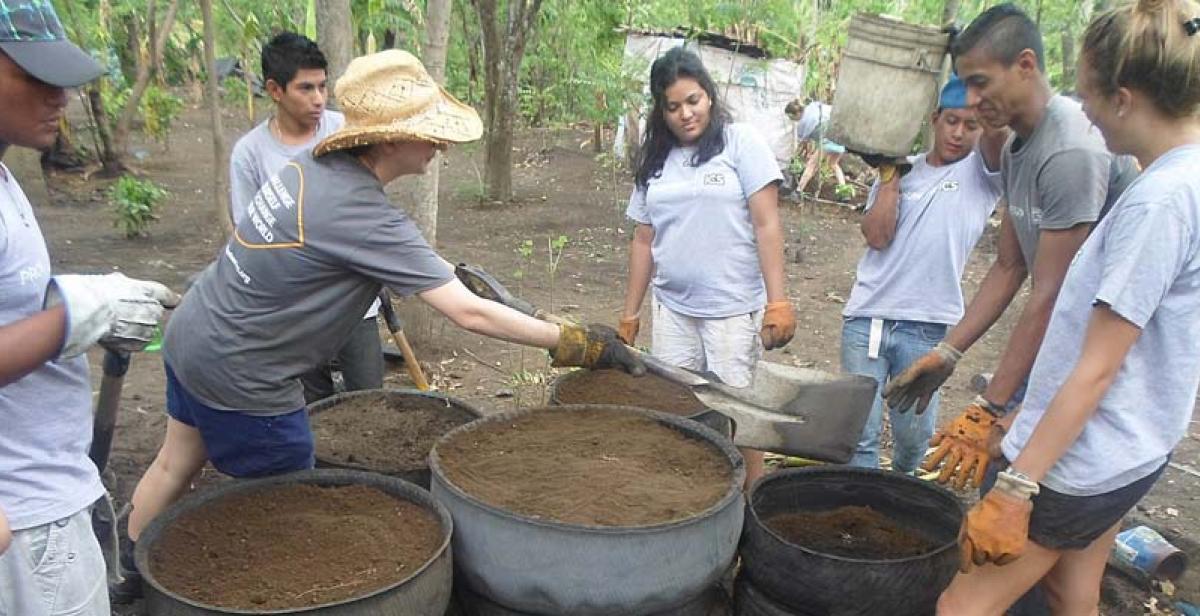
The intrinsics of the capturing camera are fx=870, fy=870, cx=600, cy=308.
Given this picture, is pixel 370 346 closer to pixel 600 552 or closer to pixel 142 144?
pixel 600 552

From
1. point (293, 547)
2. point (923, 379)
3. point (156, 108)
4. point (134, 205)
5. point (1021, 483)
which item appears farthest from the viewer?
point (156, 108)

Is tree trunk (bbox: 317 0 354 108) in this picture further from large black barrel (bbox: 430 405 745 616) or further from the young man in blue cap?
large black barrel (bbox: 430 405 745 616)

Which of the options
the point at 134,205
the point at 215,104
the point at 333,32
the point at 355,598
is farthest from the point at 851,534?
the point at 134,205

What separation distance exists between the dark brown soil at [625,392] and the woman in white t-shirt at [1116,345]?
150cm

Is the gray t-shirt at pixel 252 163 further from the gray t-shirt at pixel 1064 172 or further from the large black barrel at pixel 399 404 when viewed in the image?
the gray t-shirt at pixel 1064 172

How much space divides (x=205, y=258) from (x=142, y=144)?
284 inches

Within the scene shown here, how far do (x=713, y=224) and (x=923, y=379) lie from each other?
0.89m

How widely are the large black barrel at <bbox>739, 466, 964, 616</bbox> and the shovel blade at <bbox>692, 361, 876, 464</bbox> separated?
0.48 ft

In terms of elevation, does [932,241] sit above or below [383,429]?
above

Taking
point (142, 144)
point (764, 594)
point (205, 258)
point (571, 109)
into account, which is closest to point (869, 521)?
point (764, 594)

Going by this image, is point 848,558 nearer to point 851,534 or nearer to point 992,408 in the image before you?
point 851,534

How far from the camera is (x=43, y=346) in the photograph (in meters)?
1.40

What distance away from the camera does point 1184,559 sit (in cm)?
295

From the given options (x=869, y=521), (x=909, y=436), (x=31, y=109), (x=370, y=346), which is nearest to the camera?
(x=31, y=109)
